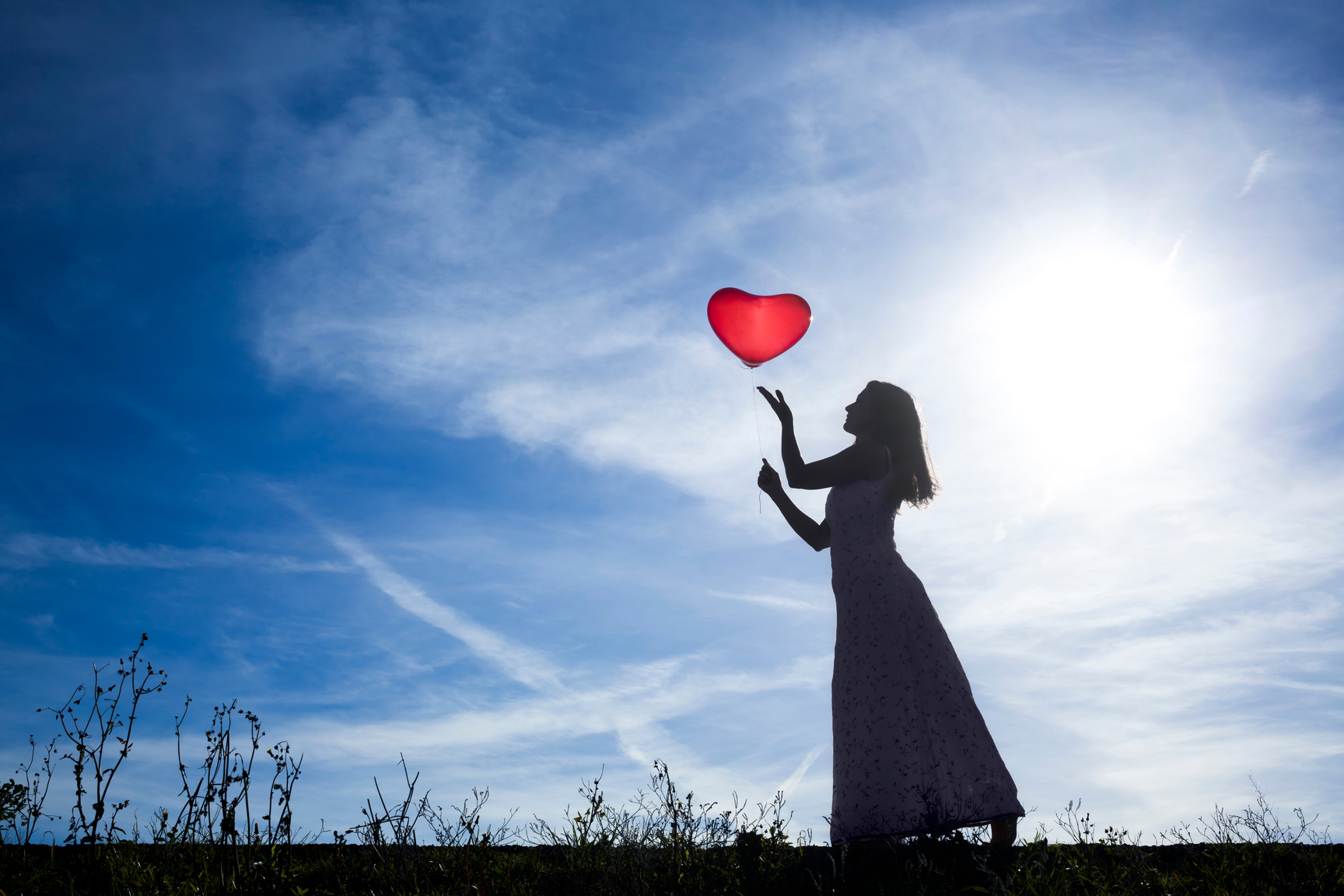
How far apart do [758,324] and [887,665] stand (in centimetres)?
238

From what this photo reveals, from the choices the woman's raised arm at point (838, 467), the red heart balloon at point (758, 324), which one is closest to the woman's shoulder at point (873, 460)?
the woman's raised arm at point (838, 467)

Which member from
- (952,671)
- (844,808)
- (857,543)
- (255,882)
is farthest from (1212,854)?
(255,882)

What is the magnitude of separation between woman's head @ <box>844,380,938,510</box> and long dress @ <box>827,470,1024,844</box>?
0.44 feet

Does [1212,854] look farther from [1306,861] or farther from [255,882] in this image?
[255,882]

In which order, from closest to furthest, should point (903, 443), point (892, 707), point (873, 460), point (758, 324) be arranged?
point (892, 707), point (873, 460), point (903, 443), point (758, 324)

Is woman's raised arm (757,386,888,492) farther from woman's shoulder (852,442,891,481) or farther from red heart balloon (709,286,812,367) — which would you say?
red heart balloon (709,286,812,367)

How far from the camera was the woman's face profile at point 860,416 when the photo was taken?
5.07 metres

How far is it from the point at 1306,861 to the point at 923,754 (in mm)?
2109

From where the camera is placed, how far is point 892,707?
4.37m

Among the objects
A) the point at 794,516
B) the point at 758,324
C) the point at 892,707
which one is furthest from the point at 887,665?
the point at 758,324

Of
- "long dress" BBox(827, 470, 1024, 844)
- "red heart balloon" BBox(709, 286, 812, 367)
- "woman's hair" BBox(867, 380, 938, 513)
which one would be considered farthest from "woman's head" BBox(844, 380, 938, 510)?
"red heart balloon" BBox(709, 286, 812, 367)

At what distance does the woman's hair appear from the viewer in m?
4.88

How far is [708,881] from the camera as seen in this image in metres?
3.83

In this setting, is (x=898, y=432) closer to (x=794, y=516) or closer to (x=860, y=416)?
(x=860, y=416)
